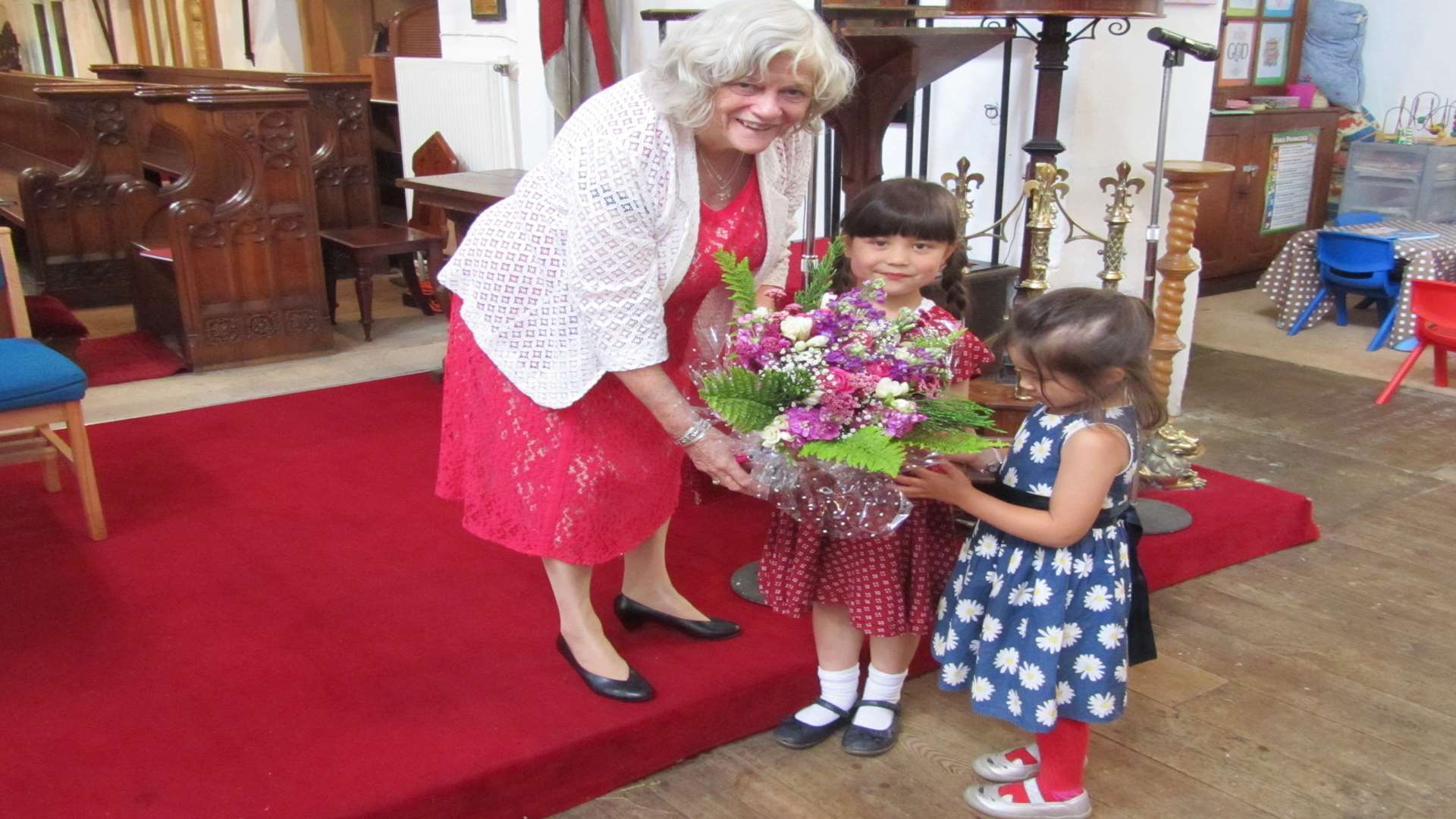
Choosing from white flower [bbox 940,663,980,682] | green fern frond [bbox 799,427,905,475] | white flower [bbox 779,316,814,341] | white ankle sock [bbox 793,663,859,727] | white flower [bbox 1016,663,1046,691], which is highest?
white flower [bbox 779,316,814,341]

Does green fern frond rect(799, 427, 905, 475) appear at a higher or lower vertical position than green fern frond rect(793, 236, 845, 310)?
lower

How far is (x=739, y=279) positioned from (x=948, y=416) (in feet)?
1.15

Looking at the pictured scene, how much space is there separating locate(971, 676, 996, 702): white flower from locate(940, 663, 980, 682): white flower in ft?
0.14

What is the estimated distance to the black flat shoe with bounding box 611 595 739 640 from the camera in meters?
2.31

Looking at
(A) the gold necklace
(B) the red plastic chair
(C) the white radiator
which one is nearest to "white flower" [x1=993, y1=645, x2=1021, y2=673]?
(A) the gold necklace

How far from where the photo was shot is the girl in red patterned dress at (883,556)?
76.6 inches

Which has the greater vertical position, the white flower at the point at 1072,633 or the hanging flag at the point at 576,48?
the hanging flag at the point at 576,48

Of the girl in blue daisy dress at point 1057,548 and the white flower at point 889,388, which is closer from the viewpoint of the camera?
the white flower at point 889,388

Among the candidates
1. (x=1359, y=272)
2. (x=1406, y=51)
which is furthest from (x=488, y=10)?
(x=1406, y=51)

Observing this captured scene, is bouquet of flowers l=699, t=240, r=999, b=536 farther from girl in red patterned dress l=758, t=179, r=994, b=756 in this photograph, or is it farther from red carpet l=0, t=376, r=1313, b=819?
red carpet l=0, t=376, r=1313, b=819

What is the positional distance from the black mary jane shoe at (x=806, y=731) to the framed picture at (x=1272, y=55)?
6.00m

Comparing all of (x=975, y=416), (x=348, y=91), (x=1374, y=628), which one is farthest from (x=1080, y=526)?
(x=348, y=91)

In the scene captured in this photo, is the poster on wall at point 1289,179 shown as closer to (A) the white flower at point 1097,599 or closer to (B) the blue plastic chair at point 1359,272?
(B) the blue plastic chair at point 1359,272

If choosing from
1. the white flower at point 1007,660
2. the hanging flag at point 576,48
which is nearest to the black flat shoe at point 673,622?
the white flower at point 1007,660
